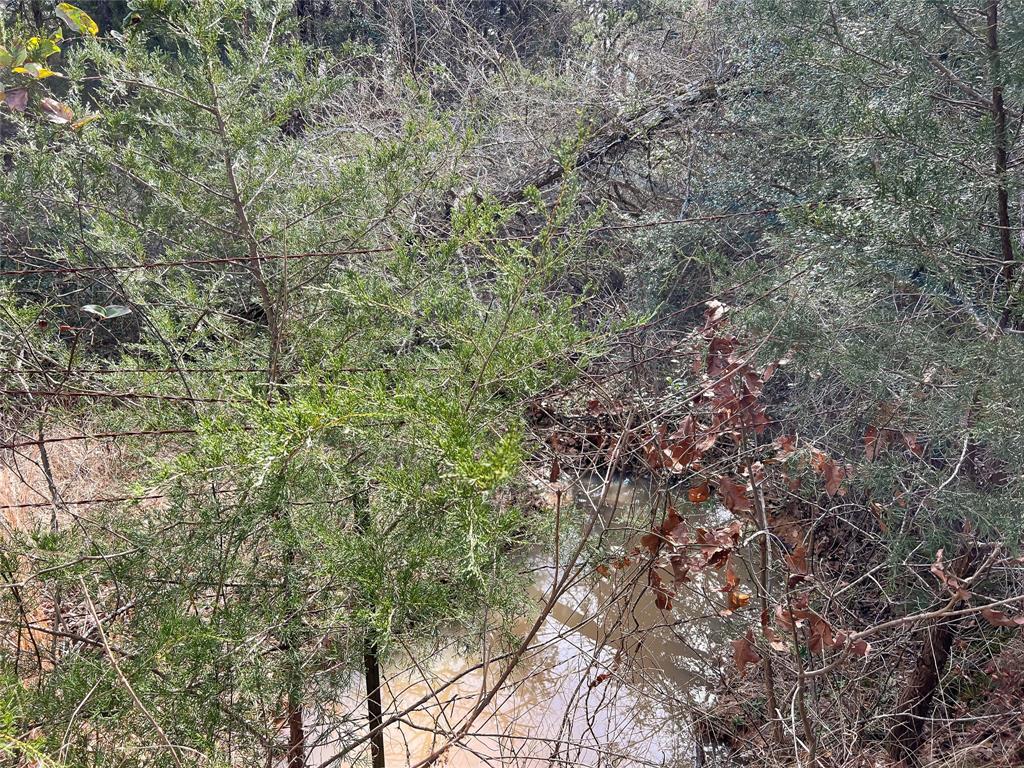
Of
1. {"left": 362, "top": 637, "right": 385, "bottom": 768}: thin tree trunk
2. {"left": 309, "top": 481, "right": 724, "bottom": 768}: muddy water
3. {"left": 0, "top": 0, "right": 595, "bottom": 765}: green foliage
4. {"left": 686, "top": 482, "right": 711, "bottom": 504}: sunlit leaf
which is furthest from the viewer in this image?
{"left": 309, "top": 481, "right": 724, "bottom": 768}: muddy water

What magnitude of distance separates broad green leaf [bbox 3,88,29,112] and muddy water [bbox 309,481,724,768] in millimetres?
1933

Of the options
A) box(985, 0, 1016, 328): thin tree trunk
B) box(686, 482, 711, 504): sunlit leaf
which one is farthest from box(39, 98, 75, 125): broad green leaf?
box(985, 0, 1016, 328): thin tree trunk

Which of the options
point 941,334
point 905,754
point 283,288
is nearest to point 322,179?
point 283,288

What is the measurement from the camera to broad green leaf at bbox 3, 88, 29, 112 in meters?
1.56

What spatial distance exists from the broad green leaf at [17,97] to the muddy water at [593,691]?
6.34 feet

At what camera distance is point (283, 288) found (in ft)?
6.55

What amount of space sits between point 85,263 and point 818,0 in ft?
9.05

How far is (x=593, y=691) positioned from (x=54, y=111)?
10.6 feet

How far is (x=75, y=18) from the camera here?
5.10ft

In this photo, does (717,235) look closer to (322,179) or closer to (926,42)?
(926,42)

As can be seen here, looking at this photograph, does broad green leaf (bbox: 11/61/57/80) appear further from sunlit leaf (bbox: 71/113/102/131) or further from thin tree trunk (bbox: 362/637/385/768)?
thin tree trunk (bbox: 362/637/385/768)

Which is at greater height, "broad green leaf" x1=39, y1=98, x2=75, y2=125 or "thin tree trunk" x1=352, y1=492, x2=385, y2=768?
"broad green leaf" x1=39, y1=98, x2=75, y2=125

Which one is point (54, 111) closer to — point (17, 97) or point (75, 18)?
point (17, 97)

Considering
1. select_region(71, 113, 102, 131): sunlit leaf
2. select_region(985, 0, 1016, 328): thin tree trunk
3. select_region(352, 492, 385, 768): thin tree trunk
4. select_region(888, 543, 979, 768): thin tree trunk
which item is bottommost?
select_region(888, 543, 979, 768): thin tree trunk
